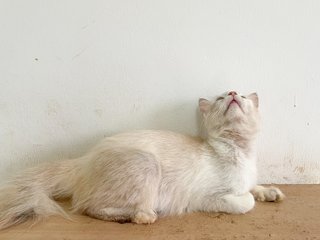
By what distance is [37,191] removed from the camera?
134 centimetres

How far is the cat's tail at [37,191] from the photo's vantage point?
49.9 inches

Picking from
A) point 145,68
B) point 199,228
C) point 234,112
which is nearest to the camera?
point 199,228

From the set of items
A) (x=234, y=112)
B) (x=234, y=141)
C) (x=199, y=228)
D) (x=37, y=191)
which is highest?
(x=234, y=112)

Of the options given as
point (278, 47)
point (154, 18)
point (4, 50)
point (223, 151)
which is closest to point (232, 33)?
point (278, 47)

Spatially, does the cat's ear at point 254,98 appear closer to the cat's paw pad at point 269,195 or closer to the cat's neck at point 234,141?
the cat's neck at point 234,141

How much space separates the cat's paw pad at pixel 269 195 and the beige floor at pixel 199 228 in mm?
65

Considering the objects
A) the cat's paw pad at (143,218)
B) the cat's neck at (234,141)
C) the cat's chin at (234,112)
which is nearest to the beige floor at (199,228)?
the cat's paw pad at (143,218)

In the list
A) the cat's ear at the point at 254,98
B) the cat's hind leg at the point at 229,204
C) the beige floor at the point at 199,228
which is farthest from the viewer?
the cat's ear at the point at 254,98

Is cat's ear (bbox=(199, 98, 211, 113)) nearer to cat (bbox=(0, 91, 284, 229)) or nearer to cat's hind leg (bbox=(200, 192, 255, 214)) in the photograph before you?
cat (bbox=(0, 91, 284, 229))

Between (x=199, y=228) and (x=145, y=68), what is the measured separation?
61cm

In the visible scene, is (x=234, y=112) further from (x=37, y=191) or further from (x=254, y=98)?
(x=37, y=191)

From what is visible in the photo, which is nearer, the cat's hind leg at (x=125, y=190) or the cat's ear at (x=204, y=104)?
the cat's hind leg at (x=125, y=190)

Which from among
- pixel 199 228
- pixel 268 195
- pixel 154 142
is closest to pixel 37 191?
pixel 154 142

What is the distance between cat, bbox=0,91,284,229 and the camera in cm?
127
